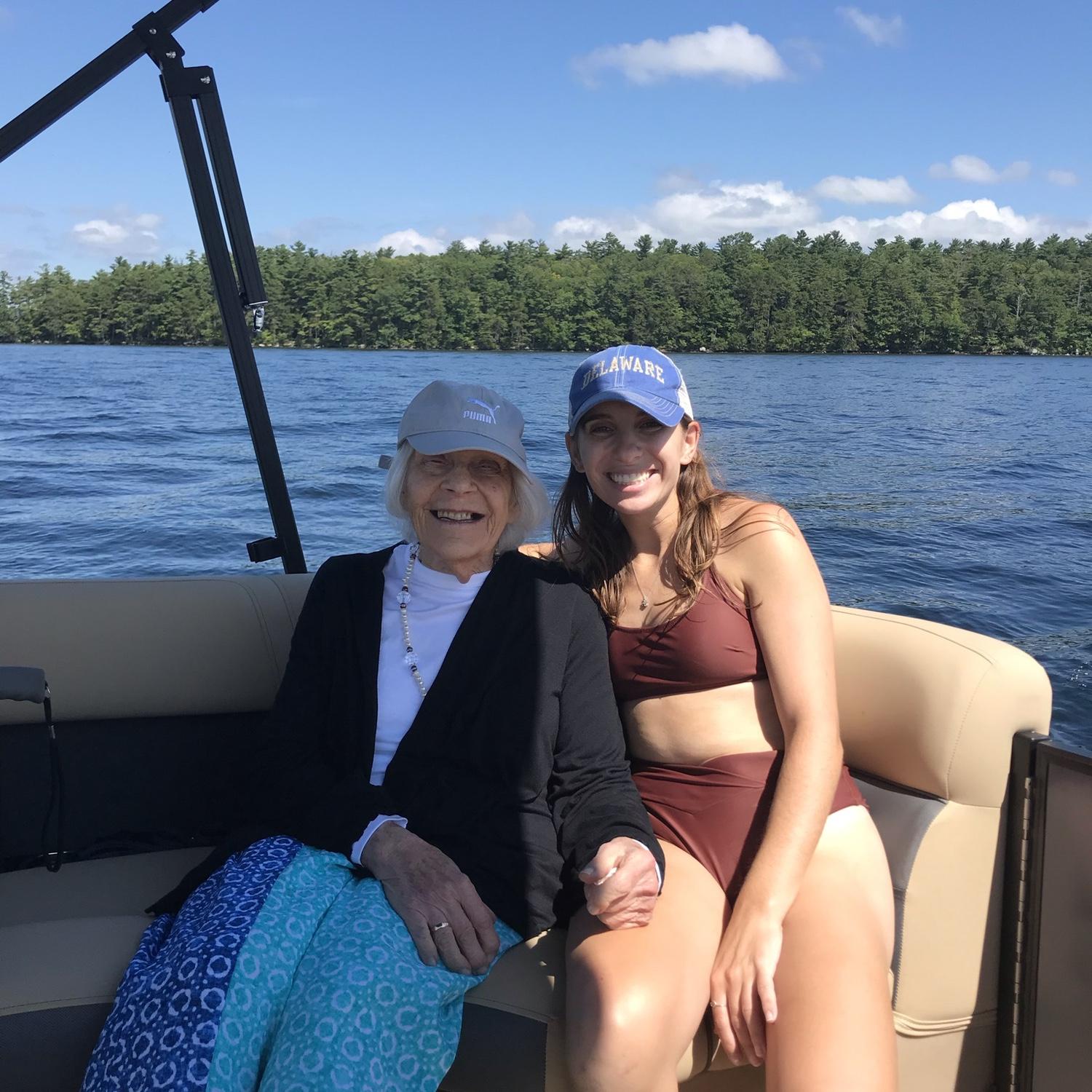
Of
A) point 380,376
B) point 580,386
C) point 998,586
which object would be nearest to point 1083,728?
point 998,586

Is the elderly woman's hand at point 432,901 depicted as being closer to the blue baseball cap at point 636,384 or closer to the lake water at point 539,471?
the blue baseball cap at point 636,384

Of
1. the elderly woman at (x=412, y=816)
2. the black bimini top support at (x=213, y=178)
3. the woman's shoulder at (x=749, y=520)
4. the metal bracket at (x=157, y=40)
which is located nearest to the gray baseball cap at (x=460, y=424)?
the elderly woman at (x=412, y=816)

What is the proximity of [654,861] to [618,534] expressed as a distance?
63 centimetres

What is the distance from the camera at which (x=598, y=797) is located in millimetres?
1629

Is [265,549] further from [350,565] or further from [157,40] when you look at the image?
[157,40]

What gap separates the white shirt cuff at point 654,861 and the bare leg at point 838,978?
0.19 metres

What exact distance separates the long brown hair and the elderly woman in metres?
0.06

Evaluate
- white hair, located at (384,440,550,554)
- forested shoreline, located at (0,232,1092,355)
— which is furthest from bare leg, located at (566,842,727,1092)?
forested shoreline, located at (0,232,1092,355)

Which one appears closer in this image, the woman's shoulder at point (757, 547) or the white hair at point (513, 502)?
the woman's shoulder at point (757, 547)

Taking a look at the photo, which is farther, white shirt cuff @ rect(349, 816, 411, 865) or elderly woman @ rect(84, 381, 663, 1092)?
white shirt cuff @ rect(349, 816, 411, 865)

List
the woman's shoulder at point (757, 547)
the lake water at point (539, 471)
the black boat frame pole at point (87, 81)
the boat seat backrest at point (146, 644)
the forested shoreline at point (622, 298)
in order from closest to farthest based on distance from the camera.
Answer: the woman's shoulder at point (757, 547)
the boat seat backrest at point (146, 644)
the black boat frame pole at point (87, 81)
the lake water at point (539, 471)
the forested shoreline at point (622, 298)

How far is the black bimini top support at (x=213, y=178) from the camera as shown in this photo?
227cm

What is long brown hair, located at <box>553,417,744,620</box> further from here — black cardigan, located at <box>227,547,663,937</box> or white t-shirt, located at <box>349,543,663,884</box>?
Result: white t-shirt, located at <box>349,543,663,884</box>

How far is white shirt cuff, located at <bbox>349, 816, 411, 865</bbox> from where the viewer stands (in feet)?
5.10
